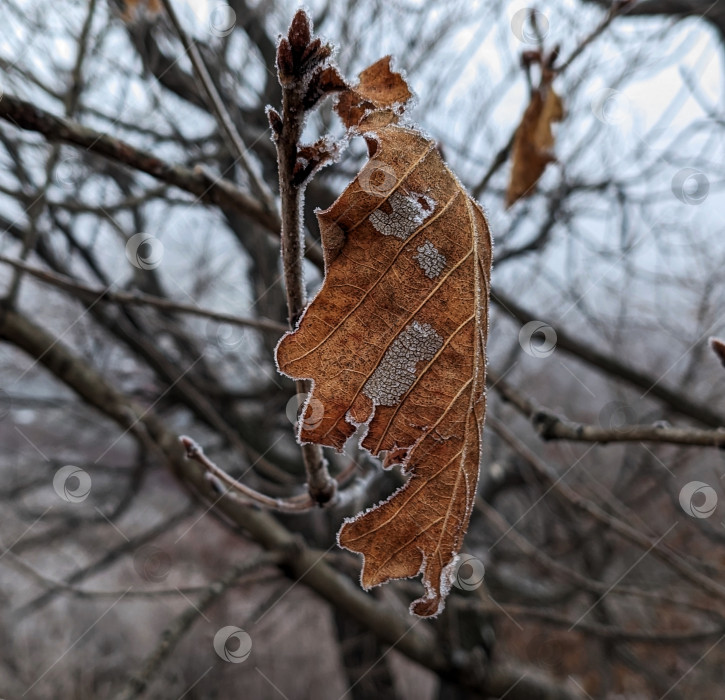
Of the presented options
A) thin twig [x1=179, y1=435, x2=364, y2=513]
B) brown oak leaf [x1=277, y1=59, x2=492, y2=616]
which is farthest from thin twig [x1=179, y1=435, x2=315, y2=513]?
brown oak leaf [x1=277, y1=59, x2=492, y2=616]

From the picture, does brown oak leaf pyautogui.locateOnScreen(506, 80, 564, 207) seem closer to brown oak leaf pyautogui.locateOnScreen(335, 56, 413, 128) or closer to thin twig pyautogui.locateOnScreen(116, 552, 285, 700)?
brown oak leaf pyautogui.locateOnScreen(335, 56, 413, 128)

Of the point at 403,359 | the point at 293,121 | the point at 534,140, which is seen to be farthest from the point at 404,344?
the point at 534,140

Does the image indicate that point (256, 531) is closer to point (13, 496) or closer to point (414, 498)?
point (414, 498)

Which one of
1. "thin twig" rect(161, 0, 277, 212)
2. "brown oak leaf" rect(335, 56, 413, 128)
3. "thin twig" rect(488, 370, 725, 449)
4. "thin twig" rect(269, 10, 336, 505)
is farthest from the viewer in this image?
"thin twig" rect(161, 0, 277, 212)

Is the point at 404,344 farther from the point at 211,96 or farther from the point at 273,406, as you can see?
the point at 273,406

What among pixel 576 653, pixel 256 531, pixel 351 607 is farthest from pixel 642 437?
pixel 576 653

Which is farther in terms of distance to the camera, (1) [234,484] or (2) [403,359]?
(1) [234,484]
